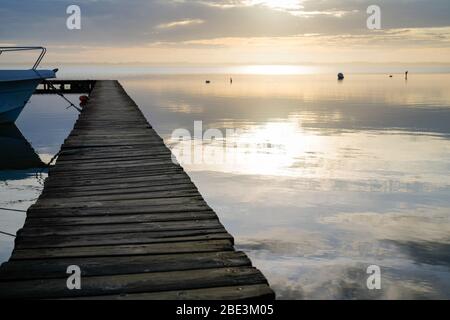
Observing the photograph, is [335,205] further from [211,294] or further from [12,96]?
[12,96]

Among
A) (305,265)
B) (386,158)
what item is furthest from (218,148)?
(305,265)

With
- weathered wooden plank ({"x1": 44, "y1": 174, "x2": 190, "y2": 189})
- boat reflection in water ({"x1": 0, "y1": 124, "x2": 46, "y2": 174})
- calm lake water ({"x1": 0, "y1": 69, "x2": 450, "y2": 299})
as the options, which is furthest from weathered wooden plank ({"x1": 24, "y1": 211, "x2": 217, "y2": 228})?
boat reflection in water ({"x1": 0, "y1": 124, "x2": 46, "y2": 174})

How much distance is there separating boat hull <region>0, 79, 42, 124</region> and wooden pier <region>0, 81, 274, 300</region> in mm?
14991

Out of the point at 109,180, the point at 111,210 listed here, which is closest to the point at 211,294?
the point at 111,210

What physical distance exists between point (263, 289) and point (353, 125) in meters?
27.5

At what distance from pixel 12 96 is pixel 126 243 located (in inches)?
757

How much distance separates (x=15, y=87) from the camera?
21141 millimetres

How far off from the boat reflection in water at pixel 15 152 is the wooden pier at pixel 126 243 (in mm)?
9961

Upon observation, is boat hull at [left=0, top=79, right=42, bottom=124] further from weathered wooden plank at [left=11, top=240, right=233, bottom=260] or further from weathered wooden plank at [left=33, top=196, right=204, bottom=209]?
weathered wooden plank at [left=11, top=240, right=233, bottom=260]

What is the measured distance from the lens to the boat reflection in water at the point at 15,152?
16547 mm

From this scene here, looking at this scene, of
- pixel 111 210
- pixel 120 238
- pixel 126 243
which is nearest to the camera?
pixel 126 243

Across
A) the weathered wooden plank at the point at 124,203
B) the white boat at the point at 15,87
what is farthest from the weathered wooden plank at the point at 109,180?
the white boat at the point at 15,87

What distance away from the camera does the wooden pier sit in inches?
137

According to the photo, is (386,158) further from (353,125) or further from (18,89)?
(18,89)
